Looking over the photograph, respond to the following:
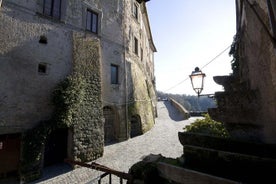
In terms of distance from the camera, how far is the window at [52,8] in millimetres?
9182

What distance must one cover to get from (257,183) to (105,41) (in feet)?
38.3

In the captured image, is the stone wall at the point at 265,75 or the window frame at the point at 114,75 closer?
the stone wall at the point at 265,75

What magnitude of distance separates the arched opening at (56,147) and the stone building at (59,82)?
0.16ft

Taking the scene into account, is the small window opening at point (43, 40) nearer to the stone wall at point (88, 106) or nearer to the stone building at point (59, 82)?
the stone building at point (59, 82)

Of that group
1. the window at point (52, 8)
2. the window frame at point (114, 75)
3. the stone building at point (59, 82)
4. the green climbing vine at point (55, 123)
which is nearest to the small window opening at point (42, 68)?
the stone building at point (59, 82)

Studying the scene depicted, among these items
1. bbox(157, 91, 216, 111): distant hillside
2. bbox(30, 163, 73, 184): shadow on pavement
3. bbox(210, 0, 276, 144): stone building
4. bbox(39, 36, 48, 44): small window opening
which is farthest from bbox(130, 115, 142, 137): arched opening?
bbox(157, 91, 216, 111): distant hillside

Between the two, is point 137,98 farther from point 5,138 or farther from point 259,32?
point 259,32

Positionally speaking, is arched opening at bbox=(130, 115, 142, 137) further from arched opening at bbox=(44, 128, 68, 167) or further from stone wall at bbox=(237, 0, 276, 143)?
stone wall at bbox=(237, 0, 276, 143)

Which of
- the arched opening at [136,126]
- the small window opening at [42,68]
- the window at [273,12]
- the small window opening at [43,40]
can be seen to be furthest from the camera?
the arched opening at [136,126]

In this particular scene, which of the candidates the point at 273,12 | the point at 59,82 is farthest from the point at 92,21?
the point at 273,12

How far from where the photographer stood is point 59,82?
902 cm

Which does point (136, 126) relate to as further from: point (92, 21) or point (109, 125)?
point (92, 21)

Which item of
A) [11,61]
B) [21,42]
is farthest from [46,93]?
[21,42]

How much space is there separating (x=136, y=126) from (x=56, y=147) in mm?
6697
